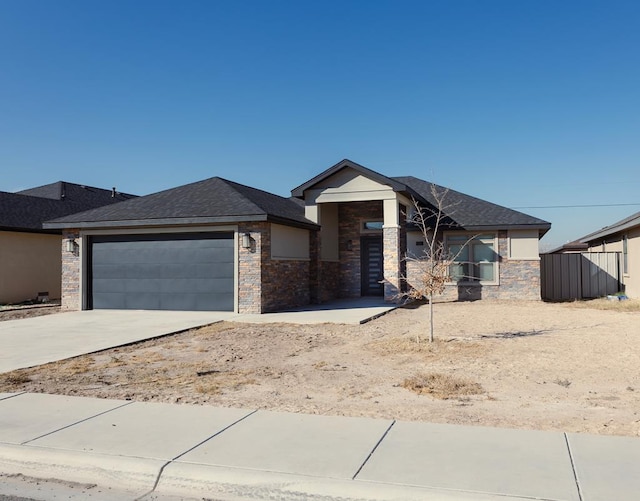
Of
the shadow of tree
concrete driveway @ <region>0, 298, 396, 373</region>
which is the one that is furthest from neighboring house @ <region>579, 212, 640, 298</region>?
the shadow of tree

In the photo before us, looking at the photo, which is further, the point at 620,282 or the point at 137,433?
the point at 620,282

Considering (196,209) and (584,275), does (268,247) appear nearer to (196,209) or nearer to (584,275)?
(196,209)

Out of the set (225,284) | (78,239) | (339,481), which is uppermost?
(78,239)

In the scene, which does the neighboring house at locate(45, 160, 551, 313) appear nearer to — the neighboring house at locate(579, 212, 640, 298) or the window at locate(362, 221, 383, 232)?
the window at locate(362, 221, 383, 232)

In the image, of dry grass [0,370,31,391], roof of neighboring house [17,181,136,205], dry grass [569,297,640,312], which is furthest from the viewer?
roof of neighboring house [17,181,136,205]

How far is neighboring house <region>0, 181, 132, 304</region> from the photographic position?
873 inches

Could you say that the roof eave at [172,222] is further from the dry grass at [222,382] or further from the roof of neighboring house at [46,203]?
the dry grass at [222,382]

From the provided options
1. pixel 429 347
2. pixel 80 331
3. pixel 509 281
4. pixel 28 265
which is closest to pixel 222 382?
pixel 429 347

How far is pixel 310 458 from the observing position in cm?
501

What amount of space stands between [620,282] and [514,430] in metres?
21.0

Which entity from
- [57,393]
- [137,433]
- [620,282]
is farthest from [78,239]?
[620,282]

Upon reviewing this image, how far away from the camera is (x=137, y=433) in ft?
18.9

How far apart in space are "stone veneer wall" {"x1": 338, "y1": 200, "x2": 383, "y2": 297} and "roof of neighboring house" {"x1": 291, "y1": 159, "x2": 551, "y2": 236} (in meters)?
2.06

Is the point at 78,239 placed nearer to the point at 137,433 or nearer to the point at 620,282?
the point at 137,433
